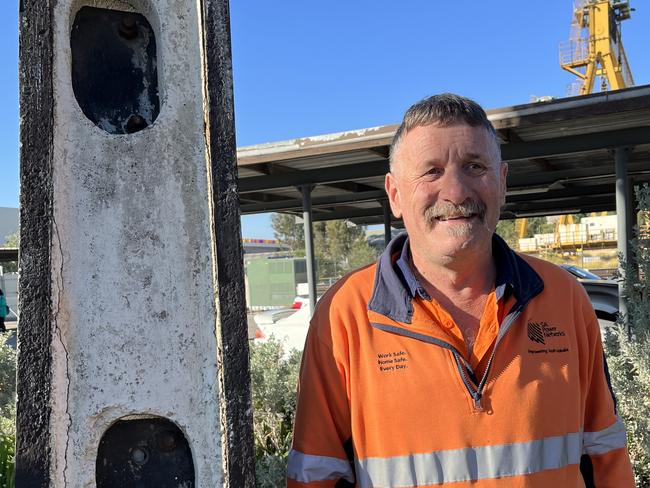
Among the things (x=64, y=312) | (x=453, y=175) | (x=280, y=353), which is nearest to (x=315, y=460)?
(x=64, y=312)

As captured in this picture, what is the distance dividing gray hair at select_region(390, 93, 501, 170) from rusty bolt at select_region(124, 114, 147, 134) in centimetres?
82

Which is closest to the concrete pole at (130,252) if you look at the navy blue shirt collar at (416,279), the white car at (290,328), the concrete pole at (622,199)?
the navy blue shirt collar at (416,279)

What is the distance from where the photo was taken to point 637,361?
409 centimetres

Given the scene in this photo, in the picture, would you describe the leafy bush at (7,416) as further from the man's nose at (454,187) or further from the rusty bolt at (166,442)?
the man's nose at (454,187)

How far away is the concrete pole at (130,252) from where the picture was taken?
142 cm

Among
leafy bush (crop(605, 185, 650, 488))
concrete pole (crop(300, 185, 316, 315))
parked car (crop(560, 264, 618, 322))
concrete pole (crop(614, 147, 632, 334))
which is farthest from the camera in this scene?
parked car (crop(560, 264, 618, 322))

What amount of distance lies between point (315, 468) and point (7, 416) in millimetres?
3992

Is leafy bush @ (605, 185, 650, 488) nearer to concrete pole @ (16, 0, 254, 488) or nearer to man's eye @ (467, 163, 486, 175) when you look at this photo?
man's eye @ (467, 163, 486, 175)

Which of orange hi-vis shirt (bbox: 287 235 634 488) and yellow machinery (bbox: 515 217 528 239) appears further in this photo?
yellow machinery (bbox: 515 217 528 239)

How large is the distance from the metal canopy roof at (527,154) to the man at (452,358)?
3525 mm

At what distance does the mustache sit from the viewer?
5.62ft

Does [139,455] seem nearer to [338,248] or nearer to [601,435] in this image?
[601,435]

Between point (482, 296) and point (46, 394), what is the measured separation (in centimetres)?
130

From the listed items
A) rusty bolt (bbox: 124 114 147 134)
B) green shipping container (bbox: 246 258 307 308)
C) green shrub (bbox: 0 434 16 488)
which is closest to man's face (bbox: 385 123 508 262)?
rusty bolt (bbox: 124 114 147 134)
